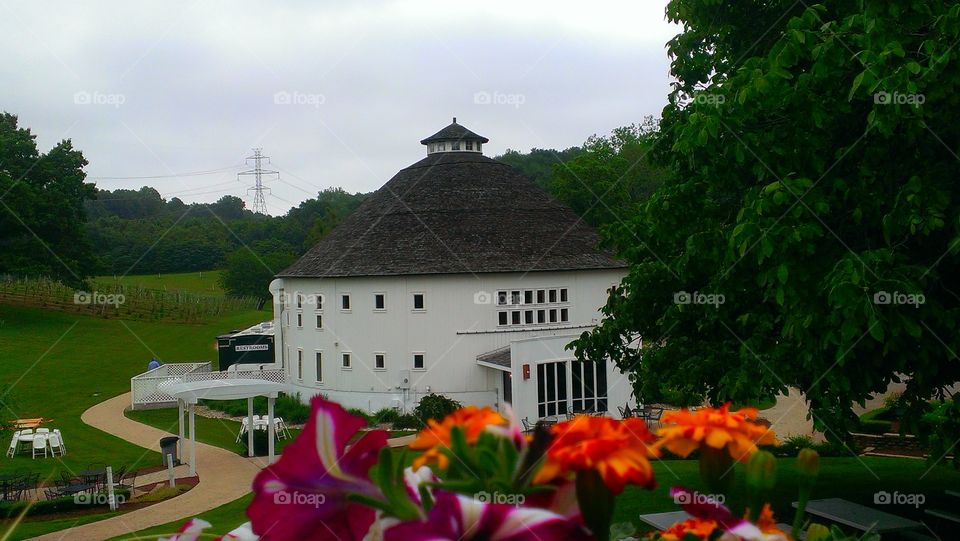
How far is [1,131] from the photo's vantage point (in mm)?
59750

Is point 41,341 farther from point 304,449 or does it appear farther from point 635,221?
point 304,449

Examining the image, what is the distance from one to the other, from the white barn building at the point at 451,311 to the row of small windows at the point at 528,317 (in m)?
0.05

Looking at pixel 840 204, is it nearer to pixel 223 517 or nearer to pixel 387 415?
pixel 223 517

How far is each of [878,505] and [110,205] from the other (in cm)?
8411

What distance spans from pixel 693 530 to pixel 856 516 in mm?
11067

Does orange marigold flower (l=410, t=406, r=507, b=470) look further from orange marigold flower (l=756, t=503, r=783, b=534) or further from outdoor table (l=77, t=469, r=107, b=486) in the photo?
outdoor table (l=77, t=469, r=107, b=486)

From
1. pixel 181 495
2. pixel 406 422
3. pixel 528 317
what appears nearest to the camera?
pixel 181 495

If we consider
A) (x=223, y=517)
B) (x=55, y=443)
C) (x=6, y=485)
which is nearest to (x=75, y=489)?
(x=6, y=485)

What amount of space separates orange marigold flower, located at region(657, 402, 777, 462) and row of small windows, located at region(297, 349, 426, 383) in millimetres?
34847

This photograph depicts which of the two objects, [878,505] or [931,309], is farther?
[878,505]

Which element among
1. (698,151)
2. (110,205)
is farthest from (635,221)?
(110,205)

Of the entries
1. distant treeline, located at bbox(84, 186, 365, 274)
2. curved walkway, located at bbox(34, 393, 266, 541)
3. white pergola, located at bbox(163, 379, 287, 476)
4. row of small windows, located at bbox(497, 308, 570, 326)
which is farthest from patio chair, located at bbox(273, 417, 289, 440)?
distant treeline, located at bbox(84, 186, 365, 274)

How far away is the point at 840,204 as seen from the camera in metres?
10.1

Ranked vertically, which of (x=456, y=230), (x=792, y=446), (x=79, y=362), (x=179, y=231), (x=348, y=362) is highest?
(x=179, y=231)
